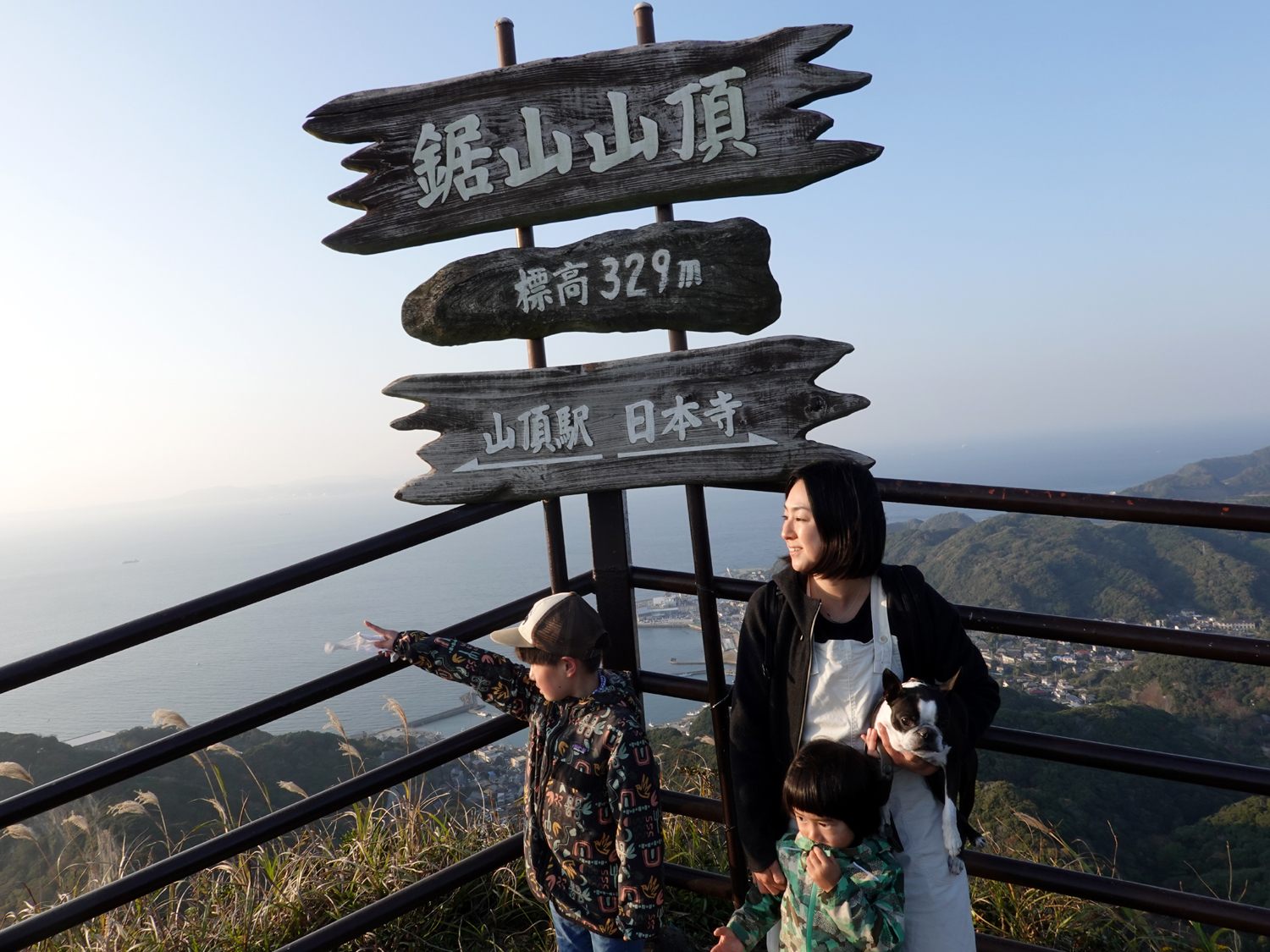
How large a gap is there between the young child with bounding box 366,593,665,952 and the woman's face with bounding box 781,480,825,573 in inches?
22.4

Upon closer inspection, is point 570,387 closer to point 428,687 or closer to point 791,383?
point 791,383

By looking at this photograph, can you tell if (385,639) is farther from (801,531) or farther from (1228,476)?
(1228,476)

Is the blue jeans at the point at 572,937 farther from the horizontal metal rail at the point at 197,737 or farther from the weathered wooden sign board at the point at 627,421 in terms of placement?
the weathered wooden sign board at the point at 627,421

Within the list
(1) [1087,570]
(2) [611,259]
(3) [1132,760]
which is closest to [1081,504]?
(3) [1132,760]

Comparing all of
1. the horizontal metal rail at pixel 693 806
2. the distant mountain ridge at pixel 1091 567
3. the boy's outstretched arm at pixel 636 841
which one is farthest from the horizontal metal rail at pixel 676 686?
the distant mountain ridge at pixel 1091 567

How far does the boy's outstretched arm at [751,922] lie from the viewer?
1.71 metres

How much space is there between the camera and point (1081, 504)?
188 centimetres

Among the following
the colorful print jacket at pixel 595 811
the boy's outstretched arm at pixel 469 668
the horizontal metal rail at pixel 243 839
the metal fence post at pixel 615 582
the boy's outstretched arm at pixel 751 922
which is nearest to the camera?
the boy's outstretched arm at pixel 751 922

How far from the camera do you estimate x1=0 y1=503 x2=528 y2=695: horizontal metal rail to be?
1.76m

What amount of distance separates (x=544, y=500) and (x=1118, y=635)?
1570 mm

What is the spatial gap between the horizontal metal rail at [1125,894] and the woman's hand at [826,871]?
1.80 feet

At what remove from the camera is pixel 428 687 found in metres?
4.69

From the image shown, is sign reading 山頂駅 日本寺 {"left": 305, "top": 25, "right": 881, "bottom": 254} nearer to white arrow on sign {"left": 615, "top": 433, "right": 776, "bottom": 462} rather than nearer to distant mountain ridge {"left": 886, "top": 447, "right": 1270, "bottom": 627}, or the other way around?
white arrow on sign {"left": 615, "top": 433, "right": 776, "bottom": 462}

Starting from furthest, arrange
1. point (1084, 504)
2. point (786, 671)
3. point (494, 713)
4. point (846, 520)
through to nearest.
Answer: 1. point (494, 713)
2. point (1084, 504)
3. point (786, 671)
4. point (846, 520)
